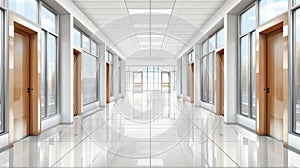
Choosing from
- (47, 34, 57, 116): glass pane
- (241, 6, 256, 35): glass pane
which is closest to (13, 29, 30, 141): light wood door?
(47, 34, 57, 116): glass pane

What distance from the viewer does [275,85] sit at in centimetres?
626

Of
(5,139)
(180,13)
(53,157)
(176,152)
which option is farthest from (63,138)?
(180,13)

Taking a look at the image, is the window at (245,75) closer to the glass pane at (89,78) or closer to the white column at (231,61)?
the white column at (231,61)

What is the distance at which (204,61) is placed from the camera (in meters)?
14.0

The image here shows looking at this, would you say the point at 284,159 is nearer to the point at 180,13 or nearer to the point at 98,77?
the point at 180,13

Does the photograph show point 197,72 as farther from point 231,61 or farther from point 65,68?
point 65,68

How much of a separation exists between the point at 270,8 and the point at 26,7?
209 inches

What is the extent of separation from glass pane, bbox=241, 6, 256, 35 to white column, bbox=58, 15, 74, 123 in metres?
4.98

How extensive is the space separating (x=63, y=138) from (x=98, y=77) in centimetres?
873

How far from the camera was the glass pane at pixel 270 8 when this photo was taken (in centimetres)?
578

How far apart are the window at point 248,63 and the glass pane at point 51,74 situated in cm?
535

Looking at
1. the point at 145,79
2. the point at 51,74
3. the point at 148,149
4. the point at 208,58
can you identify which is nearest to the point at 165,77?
the point at 145,79

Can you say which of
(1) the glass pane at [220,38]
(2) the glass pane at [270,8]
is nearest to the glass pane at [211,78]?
(1) the glass pane at [220,38]

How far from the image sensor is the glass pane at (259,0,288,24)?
19.0ft
